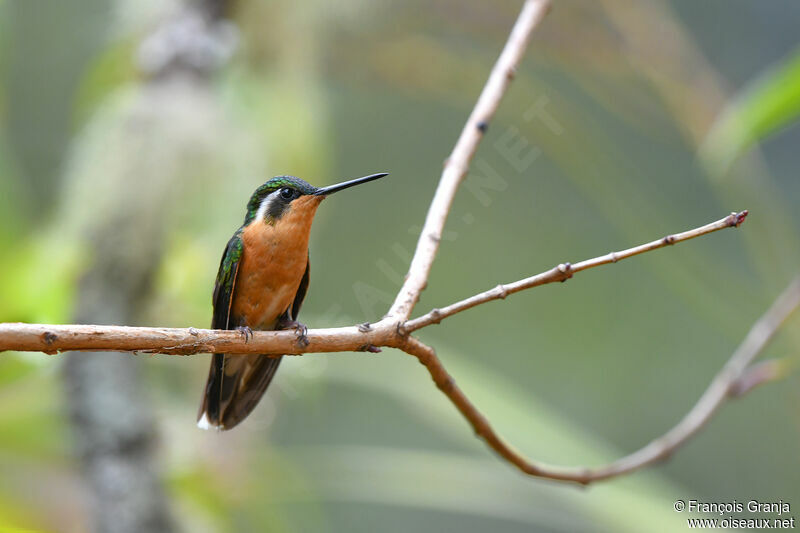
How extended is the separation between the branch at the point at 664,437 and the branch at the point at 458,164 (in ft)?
0.27

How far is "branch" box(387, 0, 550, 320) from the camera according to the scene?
0.85 meters

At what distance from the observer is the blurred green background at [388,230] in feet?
5.22

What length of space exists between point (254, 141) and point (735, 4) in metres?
2.83

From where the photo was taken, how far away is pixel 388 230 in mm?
3729

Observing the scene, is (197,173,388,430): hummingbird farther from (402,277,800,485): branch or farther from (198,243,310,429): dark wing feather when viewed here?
(402,277,800,485): branch

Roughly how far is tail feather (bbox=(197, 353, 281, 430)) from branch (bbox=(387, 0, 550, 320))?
0.24 metres

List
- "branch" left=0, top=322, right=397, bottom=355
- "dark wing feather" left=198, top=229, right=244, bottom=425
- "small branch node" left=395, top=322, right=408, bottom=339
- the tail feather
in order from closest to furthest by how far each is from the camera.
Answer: "branch" left=0, top=322, right=397, bottom=355
"small branch node" left=395, top=322, right=408, bottom=339
the tail feather
"dark wing feather" left=198, top=229, right=244, bottom=425

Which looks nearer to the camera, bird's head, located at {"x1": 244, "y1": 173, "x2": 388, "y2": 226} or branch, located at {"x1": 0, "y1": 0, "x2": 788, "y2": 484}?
branch, located at {"x1": 0, "y1": 0, "x2": 788, "y2": 484}

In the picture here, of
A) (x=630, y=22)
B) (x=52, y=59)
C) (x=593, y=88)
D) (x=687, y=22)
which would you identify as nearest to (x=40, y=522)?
(x=630, y=22)

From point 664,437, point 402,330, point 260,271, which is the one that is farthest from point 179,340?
point 664,437
